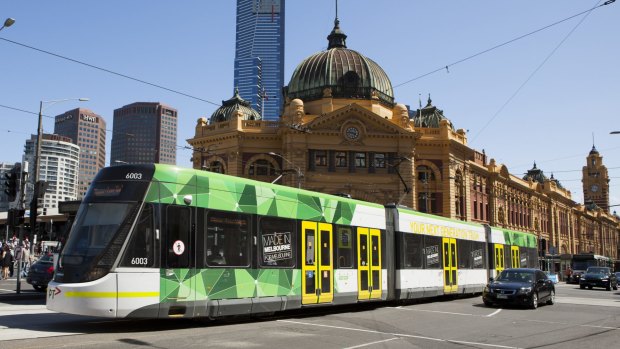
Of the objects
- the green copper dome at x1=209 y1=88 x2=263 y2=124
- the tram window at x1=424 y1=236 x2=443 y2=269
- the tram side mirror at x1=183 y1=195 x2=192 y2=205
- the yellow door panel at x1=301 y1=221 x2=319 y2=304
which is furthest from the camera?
the green copper dome at x1=209 y1=88 x2=263 y2=124

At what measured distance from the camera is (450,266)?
2319cm

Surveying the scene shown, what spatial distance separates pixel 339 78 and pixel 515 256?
3629 cm

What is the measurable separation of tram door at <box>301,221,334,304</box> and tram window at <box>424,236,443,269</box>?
6.18 m

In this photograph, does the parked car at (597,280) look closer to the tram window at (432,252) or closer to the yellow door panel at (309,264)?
the tram window at (432,252)

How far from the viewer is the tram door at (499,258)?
28.1 metres

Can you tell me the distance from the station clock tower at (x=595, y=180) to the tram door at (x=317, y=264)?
156 metres

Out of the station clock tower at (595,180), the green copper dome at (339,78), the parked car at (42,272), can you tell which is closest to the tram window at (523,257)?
the parked car at (42,272)

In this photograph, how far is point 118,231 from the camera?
11.5 metres

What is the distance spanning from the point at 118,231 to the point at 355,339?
502cm

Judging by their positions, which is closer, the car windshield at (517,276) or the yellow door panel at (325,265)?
the yellow door panel at (325,265)

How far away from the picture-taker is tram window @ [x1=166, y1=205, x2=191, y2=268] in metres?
12.1

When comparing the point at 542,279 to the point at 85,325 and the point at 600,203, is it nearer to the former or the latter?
the point at 85,325

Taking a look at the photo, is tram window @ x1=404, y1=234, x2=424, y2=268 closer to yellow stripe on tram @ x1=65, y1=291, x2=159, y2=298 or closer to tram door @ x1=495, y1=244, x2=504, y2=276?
tram door @ x1=495, y1=244, x2=504, y2=276

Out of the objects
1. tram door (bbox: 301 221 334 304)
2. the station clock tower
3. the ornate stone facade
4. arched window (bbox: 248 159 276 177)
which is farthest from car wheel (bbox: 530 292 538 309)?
the station clock tower
